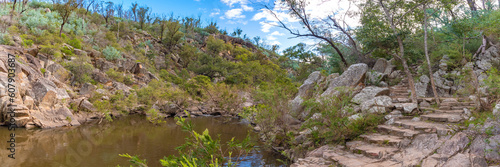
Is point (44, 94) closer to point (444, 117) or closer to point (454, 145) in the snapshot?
point (454, 145)

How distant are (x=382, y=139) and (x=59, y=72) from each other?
2183 cm

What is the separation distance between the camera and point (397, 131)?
650 cm

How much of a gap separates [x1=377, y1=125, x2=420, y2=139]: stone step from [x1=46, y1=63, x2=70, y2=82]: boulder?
2158 cm

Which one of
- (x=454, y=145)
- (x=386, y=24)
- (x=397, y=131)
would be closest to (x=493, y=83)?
(x=454, y=145)

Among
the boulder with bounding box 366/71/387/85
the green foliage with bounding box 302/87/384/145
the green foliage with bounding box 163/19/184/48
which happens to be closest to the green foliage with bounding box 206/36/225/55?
the green foliage with bounding box 163/19/184/48

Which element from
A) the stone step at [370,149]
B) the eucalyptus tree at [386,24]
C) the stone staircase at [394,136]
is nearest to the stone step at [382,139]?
the stone staircase at [394,136]

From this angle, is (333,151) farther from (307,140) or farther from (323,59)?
(323,59)

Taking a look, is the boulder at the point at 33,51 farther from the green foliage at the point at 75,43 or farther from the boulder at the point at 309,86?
the boulder at the point at 309,86

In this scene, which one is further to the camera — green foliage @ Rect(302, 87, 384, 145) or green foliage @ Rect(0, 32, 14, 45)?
green foliage @ Rect(0, 32, 14, 45)

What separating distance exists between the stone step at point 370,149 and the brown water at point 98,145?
2481 mm

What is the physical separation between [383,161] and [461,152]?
1.35m

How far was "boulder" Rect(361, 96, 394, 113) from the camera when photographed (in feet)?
26.8

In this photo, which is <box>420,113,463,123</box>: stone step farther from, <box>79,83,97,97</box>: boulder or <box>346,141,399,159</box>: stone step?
<box>79,83,97,97</box>: boulder

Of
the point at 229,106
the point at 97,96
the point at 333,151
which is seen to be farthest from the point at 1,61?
the point at 333,151
